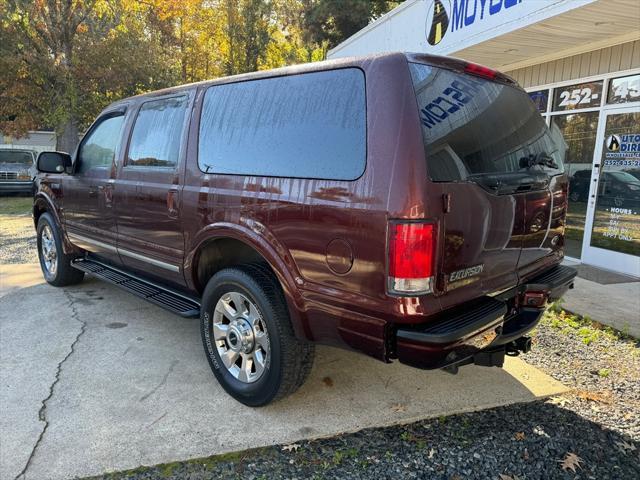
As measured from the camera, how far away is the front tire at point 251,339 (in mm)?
2818

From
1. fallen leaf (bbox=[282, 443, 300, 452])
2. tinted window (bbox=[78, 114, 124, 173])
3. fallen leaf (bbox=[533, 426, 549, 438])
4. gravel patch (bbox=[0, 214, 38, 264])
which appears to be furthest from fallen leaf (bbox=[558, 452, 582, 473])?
gravel patch (bbox=[0, 214, 38, 264])

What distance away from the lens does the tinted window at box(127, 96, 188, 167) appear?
3607 millimetres

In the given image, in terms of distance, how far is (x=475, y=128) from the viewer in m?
2.63

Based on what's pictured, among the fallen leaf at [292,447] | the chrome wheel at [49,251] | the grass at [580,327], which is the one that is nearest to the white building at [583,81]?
the grass at [580,327]

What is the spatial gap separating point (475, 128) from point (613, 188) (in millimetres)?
5098

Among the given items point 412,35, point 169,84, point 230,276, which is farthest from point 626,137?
point 169,84

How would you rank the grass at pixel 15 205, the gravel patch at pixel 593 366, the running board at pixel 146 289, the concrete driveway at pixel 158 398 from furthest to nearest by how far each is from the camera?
the grass at pixel 15 205 < the running board at pixel 146 289 < the gravel patch at pixel 593 366 < the concrete driveway at pixel 158 398

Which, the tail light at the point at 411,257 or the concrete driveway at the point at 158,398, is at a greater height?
the tail light at the point at 411,257

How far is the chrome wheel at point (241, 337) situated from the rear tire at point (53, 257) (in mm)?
2936

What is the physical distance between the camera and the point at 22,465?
2.52 metres

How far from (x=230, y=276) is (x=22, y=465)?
1458mm

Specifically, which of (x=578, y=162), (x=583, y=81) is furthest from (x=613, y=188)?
(x=583, y=81)

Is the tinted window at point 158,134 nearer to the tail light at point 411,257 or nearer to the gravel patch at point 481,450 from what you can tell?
the tail light at point 411,257

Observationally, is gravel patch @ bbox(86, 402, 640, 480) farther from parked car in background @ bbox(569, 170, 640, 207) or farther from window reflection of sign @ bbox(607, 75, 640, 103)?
window reflection of sign @ bbox(607, 75, 640, 103)
